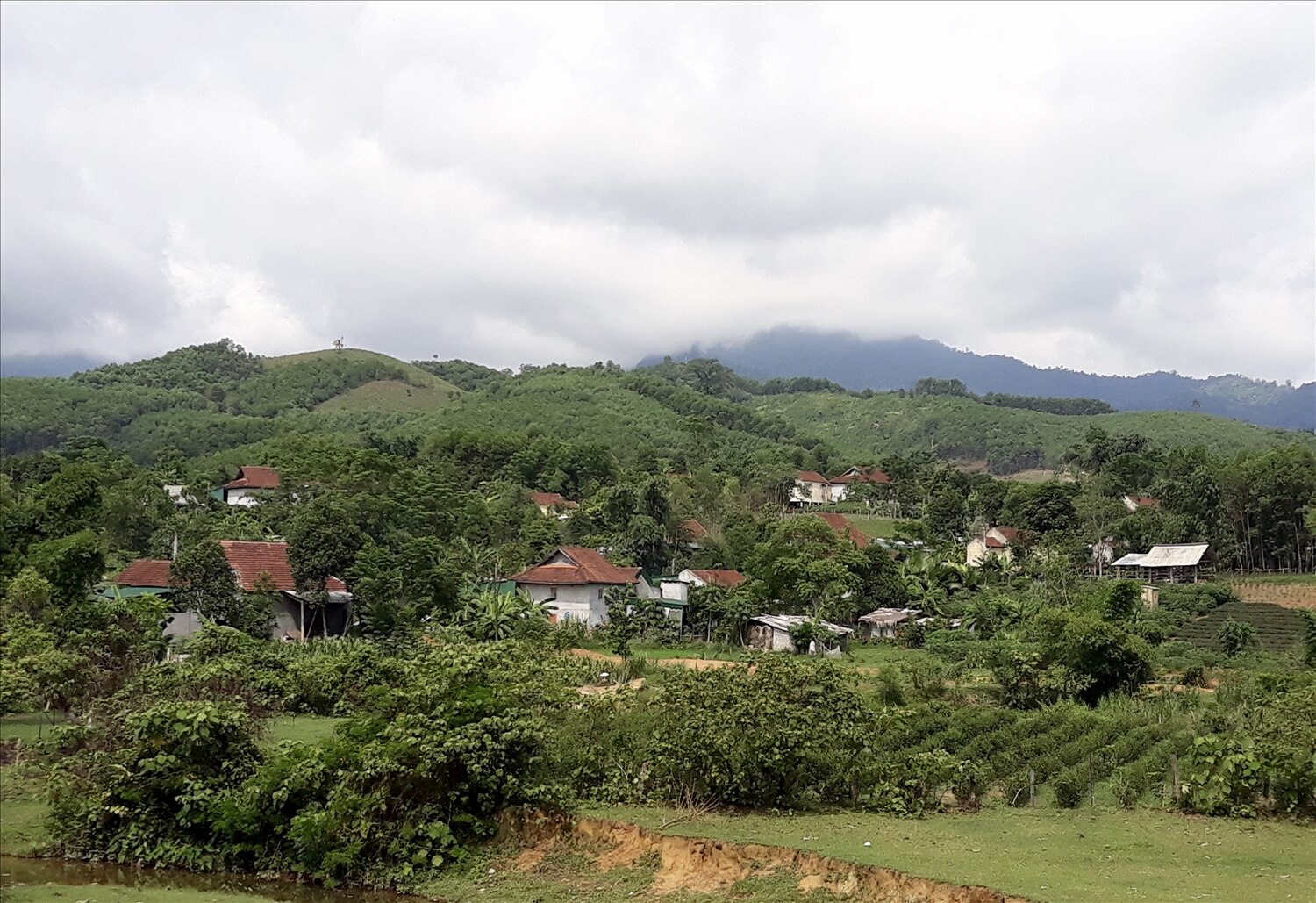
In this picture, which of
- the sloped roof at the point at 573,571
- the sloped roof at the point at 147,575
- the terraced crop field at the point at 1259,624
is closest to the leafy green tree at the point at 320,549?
the sloped roof at the point at 147,575

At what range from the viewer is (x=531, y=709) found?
17.0 metres

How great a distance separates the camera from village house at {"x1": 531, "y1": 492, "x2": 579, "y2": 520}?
67188 millimetres

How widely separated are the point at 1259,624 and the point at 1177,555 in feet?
36.3

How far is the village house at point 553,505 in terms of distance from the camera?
67.2 meters

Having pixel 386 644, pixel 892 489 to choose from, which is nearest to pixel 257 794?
pixel 386 644

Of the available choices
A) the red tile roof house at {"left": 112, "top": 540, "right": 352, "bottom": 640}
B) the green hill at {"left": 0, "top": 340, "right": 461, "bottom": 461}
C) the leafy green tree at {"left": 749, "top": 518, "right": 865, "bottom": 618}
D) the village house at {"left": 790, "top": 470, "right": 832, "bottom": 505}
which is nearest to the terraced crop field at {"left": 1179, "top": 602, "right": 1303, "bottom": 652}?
the leafy green tree at {"left": 749, "top": 518, "right": 865, "bottom": 618}

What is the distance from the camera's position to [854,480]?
8694 cm

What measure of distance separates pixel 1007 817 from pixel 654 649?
80.8 feet

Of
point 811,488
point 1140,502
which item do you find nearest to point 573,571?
point 1140,502

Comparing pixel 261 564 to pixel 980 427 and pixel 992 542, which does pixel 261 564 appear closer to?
pixel 992 542

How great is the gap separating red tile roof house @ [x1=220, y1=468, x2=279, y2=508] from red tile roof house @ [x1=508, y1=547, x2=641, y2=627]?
2798 centimetres

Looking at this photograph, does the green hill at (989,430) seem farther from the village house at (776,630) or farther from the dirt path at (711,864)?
the dirt path at (711,864)

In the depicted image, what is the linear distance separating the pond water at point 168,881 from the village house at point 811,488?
7047cm

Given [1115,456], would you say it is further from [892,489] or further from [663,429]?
[663,429]
